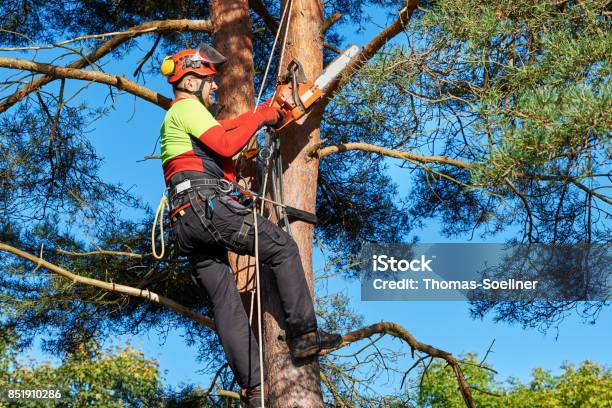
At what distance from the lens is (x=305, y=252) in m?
4.93

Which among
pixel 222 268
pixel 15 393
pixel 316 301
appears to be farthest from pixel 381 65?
pixel 15 393

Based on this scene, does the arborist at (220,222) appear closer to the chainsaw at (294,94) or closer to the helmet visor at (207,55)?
the helmet visor at (207,55)

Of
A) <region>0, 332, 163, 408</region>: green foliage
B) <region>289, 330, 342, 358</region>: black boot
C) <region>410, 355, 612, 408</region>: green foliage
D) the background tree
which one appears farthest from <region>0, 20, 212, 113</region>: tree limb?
<region>410, 355, 612, 408</region>: green foliage

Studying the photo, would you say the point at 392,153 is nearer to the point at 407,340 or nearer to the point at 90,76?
the point at 407,340

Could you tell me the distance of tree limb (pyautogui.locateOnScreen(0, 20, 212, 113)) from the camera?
19.6ft

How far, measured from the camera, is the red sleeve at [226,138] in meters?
4.17

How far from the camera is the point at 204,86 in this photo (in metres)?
4.48

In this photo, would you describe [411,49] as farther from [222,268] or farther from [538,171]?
[222,268]

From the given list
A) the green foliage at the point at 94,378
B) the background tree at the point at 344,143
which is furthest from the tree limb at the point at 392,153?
the green foliage at the point at 94,378

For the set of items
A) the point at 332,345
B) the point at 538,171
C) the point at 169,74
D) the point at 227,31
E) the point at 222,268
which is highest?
the point at 227,31

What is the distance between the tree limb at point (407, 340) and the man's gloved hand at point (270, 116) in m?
1.60

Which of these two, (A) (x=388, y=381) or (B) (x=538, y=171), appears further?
(A) (x=388, y=381)

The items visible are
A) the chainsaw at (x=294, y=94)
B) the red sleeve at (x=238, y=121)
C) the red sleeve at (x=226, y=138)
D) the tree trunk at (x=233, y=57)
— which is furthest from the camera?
the tree trunk at (x=233, y=57)

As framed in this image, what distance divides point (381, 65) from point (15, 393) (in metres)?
7.01
